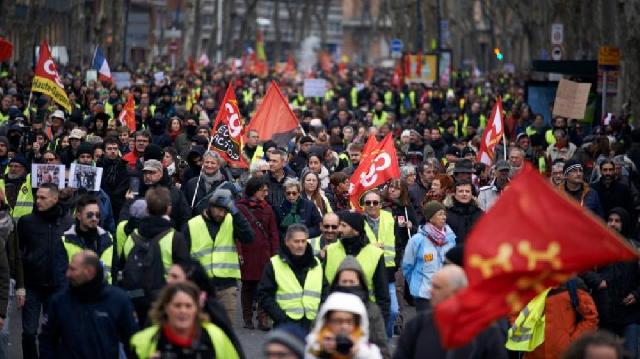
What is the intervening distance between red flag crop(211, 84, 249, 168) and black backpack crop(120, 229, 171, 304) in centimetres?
605

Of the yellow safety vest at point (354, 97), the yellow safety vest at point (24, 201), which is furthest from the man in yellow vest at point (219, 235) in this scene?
the yellow safety vest at point (354, 97)

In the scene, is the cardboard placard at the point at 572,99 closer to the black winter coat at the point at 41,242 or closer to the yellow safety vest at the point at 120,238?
the black winter coat at the point at 41,242

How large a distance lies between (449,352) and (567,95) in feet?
56.3

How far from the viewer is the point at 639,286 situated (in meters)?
11.1

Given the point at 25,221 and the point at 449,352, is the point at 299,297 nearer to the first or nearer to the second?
the point at 25,221

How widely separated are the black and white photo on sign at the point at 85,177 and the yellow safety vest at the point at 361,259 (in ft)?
10.3

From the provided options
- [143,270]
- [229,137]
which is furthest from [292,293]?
[229,137]

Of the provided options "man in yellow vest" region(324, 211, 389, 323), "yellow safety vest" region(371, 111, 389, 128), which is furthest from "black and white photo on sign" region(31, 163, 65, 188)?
"yellow safety vest" region(371, 111, 389, 128)

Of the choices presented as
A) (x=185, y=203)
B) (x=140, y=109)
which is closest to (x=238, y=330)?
(x=185, y=203)

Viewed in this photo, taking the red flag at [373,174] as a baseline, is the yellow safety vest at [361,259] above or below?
below

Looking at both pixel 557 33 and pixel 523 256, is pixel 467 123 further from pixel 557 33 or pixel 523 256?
pixel 523 256

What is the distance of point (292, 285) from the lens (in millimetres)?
10180

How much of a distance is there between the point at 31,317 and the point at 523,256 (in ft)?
18.5

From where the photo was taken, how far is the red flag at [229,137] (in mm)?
16141
